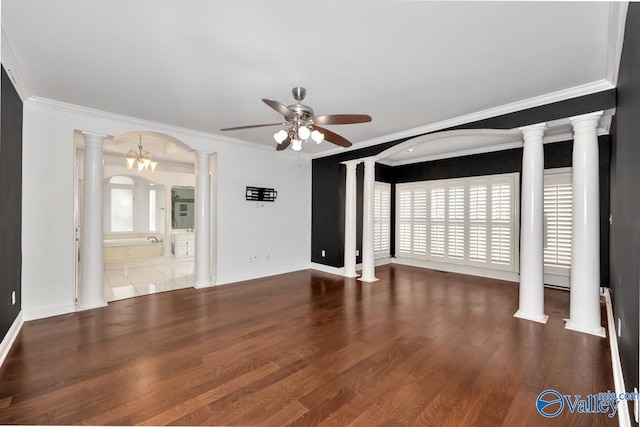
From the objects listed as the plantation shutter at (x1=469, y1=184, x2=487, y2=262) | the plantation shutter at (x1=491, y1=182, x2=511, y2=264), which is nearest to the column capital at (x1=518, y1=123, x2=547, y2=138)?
the plantation shutter at (x1=491, y1=182, x2=511, y2=264)

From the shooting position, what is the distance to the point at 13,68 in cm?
262

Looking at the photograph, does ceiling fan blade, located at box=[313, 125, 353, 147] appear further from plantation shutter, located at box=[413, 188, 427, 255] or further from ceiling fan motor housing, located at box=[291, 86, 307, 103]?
plantation shutter, located at box=[413, 188, 427, 255]

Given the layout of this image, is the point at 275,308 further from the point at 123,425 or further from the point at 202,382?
the point at 123,425

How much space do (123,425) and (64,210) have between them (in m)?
3.12

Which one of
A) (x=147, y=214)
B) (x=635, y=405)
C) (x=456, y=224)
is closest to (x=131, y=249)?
(x=147, y=214)

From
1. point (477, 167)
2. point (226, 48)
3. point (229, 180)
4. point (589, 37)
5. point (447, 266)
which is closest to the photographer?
point (589, 37)

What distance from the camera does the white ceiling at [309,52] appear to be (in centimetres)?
193

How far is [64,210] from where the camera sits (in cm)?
363

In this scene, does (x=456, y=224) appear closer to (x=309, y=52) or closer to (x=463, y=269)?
(x=463, y=269)

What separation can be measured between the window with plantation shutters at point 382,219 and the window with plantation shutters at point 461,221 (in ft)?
1.04

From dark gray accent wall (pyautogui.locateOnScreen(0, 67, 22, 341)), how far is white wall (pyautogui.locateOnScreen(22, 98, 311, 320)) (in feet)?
0.65

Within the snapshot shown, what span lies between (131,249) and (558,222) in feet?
31.0

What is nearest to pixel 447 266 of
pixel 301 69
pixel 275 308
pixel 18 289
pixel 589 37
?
pixel 275 308

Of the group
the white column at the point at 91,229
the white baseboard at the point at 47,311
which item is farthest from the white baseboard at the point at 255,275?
the white baseboard at the point at 47,311
